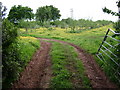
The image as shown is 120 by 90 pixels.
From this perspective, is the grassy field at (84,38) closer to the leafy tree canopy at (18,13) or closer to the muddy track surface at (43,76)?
the muddy track surface at (43,76)

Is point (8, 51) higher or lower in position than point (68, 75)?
higher

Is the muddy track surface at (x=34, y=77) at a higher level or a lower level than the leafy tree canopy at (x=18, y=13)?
lower

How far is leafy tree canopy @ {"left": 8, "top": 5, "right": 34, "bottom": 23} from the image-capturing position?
80106 millimetres

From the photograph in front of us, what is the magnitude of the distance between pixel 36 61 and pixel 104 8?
9196 mm

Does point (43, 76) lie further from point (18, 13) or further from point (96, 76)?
point (18, 13)

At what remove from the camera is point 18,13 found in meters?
82.2

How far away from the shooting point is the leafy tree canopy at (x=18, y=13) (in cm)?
8011

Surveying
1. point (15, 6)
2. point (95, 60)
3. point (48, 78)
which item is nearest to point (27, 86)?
point (48, 78)

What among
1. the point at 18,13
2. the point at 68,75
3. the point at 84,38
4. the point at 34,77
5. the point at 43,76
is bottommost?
the point at 34,77

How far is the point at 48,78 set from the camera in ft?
37.8

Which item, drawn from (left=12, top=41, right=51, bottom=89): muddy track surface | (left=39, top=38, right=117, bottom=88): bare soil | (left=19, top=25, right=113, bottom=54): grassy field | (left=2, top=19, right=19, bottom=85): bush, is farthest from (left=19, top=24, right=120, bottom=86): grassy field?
(left=12, top=41, right=51, bottom=89): muddy track surface

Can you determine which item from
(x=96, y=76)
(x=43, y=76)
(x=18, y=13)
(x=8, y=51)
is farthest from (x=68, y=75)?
(x=18, y=13)

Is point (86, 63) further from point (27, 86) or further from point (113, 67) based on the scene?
point (27, 86)

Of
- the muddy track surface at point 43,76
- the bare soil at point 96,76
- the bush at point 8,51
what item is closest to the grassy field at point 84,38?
the bare soil at point 96,76
